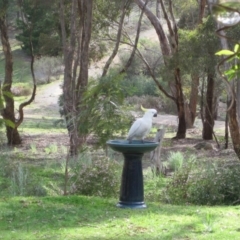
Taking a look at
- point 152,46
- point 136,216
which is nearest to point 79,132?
point 136,216

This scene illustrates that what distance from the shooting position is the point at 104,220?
7.45m

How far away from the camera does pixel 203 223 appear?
7309mm

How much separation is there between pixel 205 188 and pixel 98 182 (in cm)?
164

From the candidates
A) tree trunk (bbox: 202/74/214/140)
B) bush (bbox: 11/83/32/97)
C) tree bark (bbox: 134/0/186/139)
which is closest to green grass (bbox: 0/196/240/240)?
tree bark (bbox: 134/0/186/139)

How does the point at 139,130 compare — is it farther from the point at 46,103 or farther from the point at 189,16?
the point at 46,103

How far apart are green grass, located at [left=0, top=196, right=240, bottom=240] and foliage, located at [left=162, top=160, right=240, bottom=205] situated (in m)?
1.06

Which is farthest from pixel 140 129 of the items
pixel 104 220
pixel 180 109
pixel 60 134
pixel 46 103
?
pixel 46 103

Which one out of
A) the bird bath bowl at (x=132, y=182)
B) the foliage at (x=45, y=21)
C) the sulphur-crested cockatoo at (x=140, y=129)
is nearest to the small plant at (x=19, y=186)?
the bird bath bowl at (x=132, y=182)

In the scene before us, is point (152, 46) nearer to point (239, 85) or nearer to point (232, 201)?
point (239, 85)

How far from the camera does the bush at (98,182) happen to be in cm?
977

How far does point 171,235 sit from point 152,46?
37.4 m

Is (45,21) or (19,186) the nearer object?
(19,186)

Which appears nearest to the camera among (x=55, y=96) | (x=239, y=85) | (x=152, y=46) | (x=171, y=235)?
→ (x=171, y=235)

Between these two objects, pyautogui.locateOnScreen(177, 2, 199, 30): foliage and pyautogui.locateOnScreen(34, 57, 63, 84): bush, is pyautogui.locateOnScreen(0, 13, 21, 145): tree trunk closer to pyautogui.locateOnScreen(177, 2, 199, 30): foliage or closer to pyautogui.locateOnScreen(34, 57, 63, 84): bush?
pyautogui.locateOnScreen(177, 2, 199, 30): foliage
